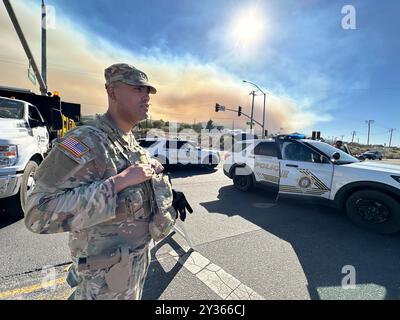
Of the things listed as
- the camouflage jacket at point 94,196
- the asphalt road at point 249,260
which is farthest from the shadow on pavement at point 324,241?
the camouflage jacket at point 94,196

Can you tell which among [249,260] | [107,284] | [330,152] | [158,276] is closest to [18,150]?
[158,276]

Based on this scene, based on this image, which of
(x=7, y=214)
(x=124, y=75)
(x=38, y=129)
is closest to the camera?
(x=124, y=75)

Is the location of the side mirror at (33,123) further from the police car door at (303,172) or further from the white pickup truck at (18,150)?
the police car door at (303,172)

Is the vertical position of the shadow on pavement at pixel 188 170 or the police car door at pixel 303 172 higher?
the police car door at pixel 303 172

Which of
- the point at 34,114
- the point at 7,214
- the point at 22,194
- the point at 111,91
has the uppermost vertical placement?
the point at 34,114

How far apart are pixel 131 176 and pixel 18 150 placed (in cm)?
333

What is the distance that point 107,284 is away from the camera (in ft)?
3.99

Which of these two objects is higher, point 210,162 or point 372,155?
point 210,162

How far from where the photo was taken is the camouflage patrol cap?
4.08ft

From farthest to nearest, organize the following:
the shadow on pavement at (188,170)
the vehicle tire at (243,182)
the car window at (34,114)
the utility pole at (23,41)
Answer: the shadow on pavement at (188,170) < the vehicle tire at (243,182) < the utility pole at (23,41) < the car window at (34,114)

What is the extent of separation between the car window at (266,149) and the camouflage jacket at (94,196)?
446cm

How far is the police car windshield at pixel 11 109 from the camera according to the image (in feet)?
13.5

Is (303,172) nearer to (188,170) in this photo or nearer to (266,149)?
(266,149)
